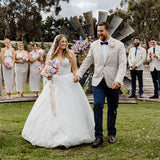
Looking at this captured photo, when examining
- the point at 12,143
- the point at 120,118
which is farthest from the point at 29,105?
→ the point at 12,143

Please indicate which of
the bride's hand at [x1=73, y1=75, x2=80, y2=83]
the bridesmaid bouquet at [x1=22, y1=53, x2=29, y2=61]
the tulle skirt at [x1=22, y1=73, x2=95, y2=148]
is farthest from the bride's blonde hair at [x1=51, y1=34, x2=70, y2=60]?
the bridesmaid bouquet at [x1=22, y1=53, x2=29, y2=61]

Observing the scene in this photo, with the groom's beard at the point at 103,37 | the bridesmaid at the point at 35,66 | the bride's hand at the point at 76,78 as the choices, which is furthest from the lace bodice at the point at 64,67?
the bridesmaid at the point at 35,66

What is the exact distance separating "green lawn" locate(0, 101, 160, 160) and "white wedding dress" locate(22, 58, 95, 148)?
0.15 metres

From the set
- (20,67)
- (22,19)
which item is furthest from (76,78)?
(22,19)

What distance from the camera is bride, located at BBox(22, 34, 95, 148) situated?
4.21 meters

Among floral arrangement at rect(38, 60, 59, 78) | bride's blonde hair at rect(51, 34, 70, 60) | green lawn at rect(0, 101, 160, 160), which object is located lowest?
green lawn at rect(0, 101, 160, 160)

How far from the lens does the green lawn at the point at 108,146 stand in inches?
150

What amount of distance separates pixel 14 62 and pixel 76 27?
2.86 metres

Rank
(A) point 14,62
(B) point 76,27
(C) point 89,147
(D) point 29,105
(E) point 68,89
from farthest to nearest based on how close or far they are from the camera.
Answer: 1. (B) point 76,27
2. (A) point 14,62
3. (D) point 29,105
4. (E) point 68,89
5. (C) point 89,147

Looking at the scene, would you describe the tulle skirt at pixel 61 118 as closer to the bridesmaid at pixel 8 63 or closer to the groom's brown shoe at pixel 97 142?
the groom's brown shoe at pixel 97 142

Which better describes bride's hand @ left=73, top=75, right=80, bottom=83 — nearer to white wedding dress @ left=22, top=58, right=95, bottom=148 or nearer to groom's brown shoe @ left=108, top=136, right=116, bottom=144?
white wedding dress @ left=22, top=58, right=95, bottom=148

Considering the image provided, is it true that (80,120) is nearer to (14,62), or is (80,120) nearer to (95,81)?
(95,81)

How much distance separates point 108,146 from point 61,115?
92cm

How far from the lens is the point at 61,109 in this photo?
14.4ft
